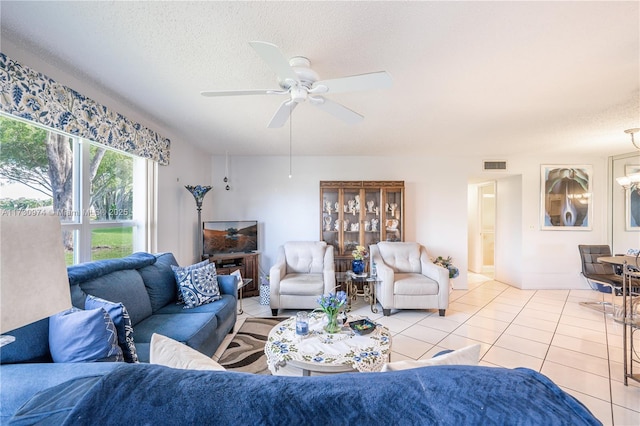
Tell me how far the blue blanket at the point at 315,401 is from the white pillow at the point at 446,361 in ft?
0.92

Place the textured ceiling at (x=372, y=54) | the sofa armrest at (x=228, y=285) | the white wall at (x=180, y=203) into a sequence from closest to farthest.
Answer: the textured ceiling at (x=372, y=54) < the sofa armrest at (x=228, y=285) < the white wall at (x=180, y=203)

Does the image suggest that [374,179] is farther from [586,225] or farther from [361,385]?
[361,385]

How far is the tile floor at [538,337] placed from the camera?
191cm

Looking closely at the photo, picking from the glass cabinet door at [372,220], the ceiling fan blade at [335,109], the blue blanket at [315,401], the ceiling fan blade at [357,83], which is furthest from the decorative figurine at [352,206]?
the blue blanket at [315,401]

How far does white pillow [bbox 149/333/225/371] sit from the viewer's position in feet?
2.76

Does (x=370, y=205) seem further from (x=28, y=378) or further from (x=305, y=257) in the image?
(x=28, y=378)

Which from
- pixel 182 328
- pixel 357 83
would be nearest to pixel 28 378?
pixel 182 328

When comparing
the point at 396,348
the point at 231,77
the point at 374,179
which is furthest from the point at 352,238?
the point at 231,77

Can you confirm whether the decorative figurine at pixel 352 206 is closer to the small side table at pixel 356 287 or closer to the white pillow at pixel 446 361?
the small side table at pixel 356 287

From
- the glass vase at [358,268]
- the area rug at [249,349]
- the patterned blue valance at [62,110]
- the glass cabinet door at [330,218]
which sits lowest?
the area rug at [249,349]

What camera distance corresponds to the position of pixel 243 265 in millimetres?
3992

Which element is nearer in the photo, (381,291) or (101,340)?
(101,340)

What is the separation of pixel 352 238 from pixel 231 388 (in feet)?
13.2

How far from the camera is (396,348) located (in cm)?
248
